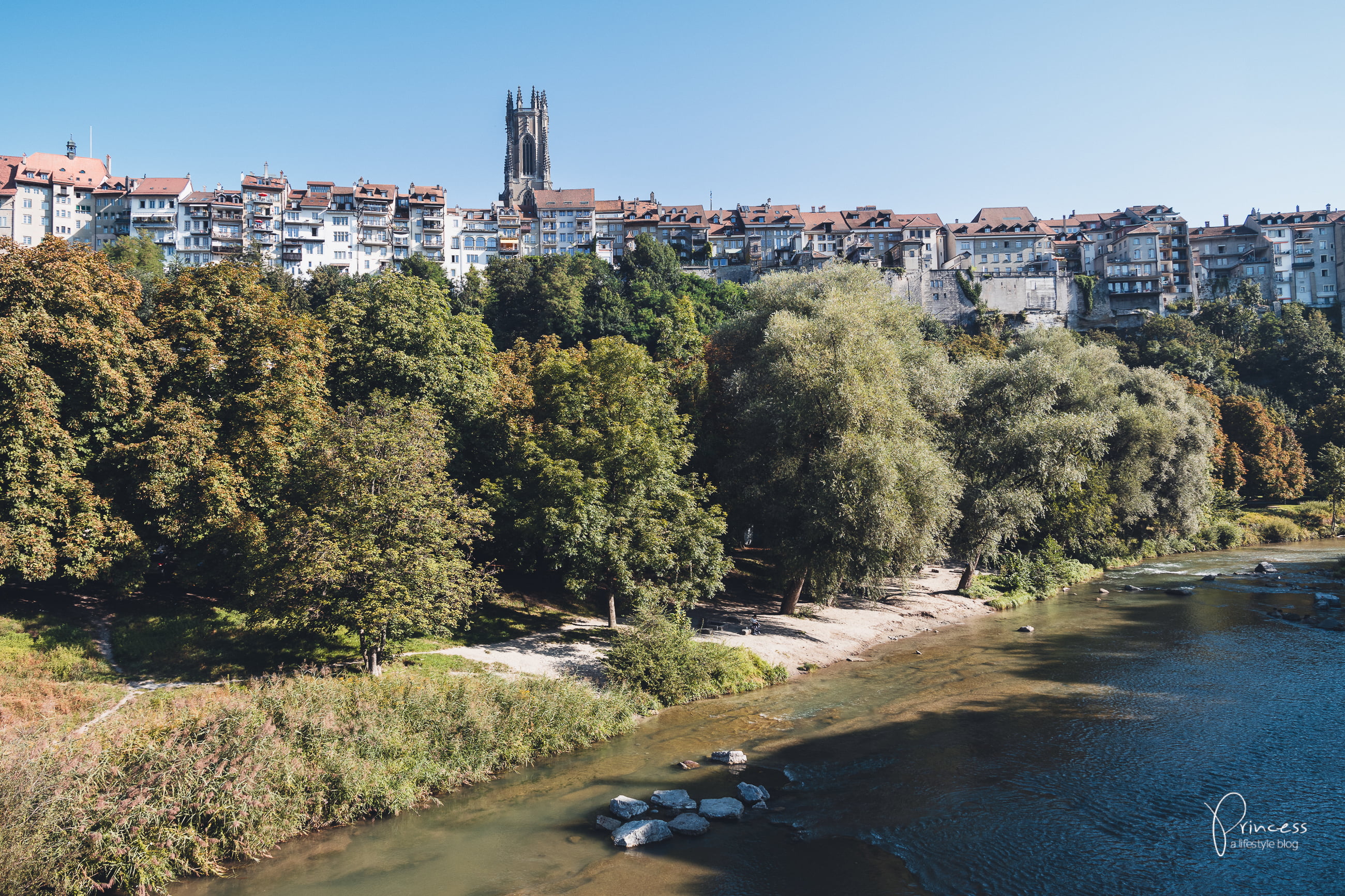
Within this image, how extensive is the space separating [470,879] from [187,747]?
23.9ft

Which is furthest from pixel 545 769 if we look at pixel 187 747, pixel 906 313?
pixel 906 313

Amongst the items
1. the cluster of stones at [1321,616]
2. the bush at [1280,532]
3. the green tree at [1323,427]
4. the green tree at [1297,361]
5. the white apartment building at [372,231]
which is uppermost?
the white apartment building at [372,231]

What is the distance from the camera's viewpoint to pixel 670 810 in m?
19.7

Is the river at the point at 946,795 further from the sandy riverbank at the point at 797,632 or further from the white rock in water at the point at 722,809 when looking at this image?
the sandy riverbank at the point at 797,632

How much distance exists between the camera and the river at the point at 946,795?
16.8 meters

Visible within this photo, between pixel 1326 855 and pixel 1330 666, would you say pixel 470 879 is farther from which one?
pixel 1330 666

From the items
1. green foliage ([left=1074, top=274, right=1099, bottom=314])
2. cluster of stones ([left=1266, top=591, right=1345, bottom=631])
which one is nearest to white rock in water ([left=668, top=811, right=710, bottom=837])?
cluster of stones ([left=1266, top=591, right=1345, bottom=631])

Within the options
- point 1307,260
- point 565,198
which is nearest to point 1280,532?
point 1307,260

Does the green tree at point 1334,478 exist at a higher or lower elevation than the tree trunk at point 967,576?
higher

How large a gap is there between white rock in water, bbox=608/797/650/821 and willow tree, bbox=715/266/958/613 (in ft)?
58.2

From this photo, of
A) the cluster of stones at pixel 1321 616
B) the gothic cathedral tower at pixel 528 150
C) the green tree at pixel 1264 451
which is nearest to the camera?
the cluster of stones at pixel 1321 616

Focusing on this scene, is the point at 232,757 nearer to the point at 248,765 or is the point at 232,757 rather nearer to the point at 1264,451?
the point at 248,765

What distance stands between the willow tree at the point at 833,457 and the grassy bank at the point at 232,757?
13.2 meters

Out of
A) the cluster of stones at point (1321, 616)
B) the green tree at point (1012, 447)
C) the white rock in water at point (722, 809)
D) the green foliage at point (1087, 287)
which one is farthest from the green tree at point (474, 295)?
the green foliage at point (1087, 287)
